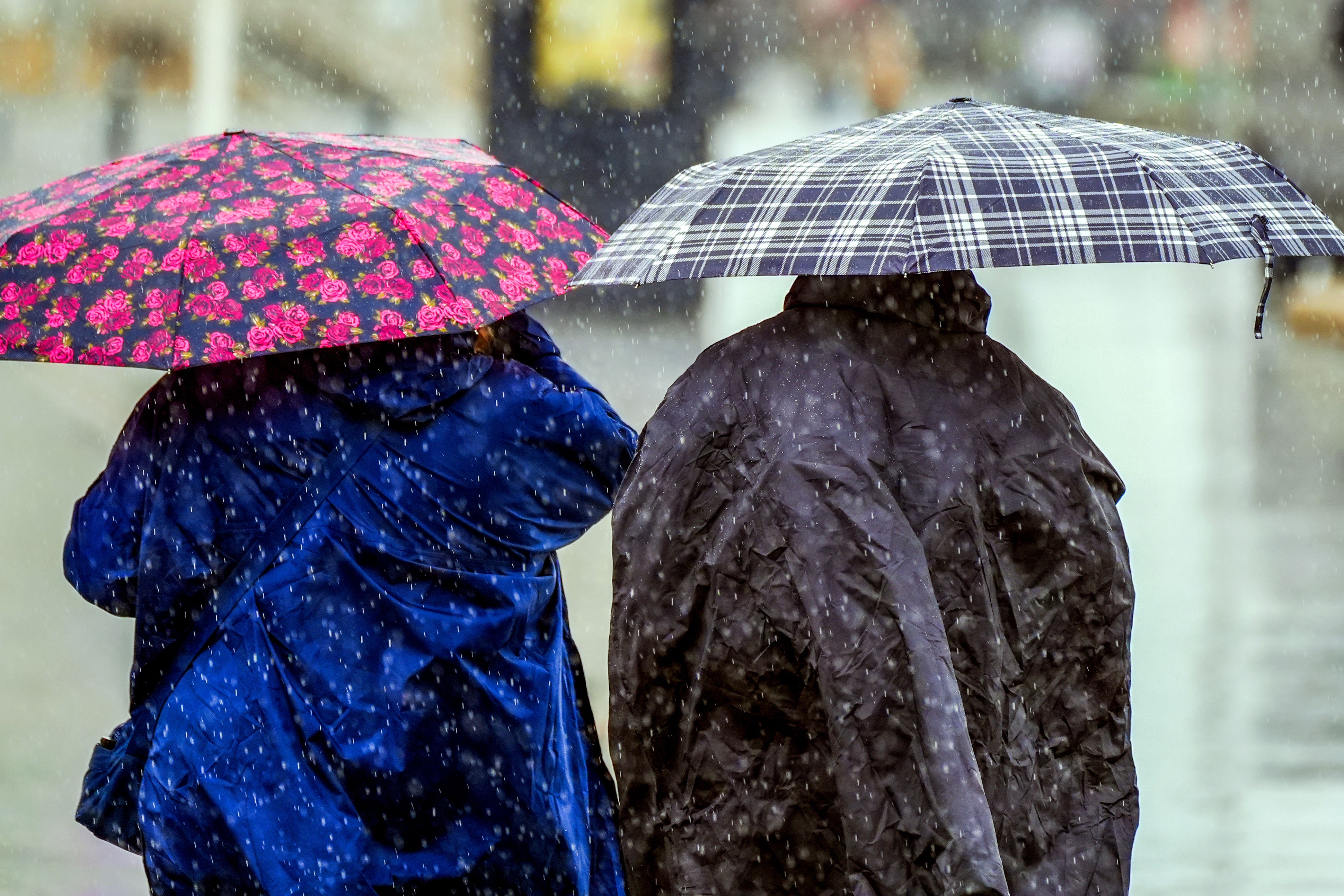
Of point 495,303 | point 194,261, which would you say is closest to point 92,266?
point 194,261

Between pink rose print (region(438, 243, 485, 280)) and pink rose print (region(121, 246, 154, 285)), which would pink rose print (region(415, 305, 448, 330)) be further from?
pink rose print (region(121, 246, 154, 285))

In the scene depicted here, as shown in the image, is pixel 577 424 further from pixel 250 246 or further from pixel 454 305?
pixel 250 246

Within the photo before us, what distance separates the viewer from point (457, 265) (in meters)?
2.93

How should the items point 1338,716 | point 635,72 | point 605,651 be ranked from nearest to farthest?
point 1338,716, point 605,651, point 635,72

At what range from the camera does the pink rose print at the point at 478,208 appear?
311 cm

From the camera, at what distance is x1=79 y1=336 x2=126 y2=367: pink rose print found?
2.74 m

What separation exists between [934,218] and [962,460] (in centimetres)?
31

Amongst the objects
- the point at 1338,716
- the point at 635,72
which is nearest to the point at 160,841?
the point at 1338,716

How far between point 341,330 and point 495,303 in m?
0.28

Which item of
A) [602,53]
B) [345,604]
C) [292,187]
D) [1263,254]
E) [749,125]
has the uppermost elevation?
[1263,254]

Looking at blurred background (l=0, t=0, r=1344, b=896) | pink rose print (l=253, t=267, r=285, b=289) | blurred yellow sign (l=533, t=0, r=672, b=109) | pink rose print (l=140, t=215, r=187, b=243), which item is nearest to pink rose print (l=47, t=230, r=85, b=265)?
pink rose print (l=140, t=215, r=187, b=243)

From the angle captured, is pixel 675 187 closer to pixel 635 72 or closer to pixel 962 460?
pixel 962 460

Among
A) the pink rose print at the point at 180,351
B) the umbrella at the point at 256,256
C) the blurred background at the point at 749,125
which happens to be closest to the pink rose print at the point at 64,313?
the umbrella at the point at 256,256

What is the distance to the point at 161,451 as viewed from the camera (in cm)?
294
